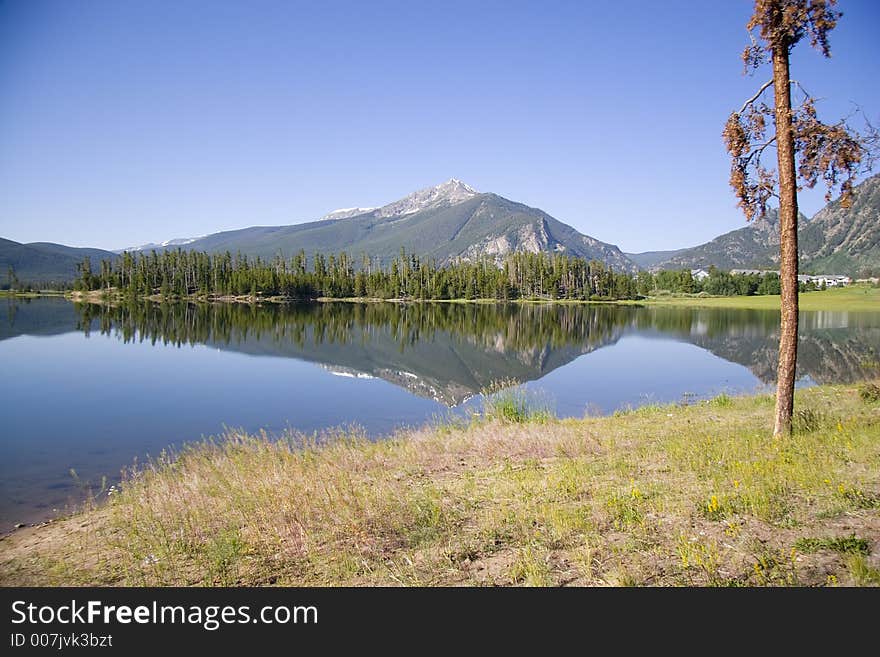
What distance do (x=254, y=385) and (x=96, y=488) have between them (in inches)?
619

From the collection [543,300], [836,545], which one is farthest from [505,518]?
[543,300]

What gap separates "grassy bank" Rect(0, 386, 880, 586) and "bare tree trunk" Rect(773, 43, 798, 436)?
3.59ft

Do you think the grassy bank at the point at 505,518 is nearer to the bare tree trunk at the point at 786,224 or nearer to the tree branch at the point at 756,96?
the bare tree trunk at the point at 786,224

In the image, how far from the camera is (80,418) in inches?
842

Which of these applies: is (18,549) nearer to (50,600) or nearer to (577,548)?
(50,600)

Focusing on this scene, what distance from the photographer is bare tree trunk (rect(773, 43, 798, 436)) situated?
37.4ft

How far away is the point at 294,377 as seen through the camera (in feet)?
104

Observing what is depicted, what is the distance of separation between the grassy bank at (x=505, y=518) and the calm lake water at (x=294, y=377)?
4862 mm

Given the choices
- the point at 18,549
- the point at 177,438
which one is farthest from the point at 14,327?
the point at 18,549

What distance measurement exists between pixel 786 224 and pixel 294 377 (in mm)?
26545

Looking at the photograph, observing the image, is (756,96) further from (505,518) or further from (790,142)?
(505,518)

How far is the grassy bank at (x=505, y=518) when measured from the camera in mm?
6203

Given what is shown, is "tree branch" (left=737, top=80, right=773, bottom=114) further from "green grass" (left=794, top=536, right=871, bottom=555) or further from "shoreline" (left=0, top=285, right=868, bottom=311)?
"shoreline" (left=0, top=285, right=868, bottom=311)

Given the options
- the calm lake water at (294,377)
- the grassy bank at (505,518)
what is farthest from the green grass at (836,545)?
the calm lake water at (294,377)
